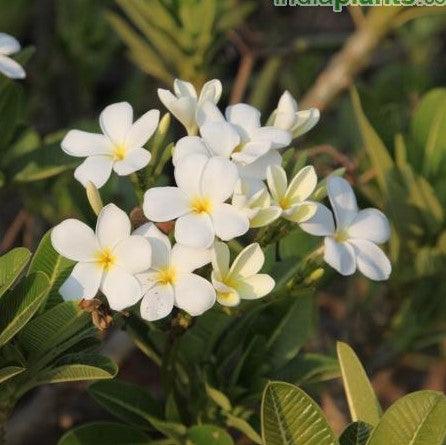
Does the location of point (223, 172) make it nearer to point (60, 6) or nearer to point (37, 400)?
point (37, 400)

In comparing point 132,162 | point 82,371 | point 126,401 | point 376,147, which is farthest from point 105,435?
point 376,147

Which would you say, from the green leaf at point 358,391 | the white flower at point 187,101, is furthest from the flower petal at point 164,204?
the green leaf at point 358,391

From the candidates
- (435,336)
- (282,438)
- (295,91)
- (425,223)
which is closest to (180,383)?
(282,438)

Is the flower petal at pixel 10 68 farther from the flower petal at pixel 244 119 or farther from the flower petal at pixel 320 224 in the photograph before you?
the flower petal at pixel 320 224

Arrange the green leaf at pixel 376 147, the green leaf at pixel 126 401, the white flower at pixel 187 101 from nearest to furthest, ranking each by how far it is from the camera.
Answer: the white flower at pixel 187 101, the green leaf at pixel 126 401, the green leaf at pixel 376 147

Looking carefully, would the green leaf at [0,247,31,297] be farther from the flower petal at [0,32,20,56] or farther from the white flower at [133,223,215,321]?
the flower petal at [0,32,20,56]

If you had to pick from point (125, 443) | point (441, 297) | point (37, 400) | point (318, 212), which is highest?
point (318, 212)

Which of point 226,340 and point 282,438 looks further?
point 226,340
